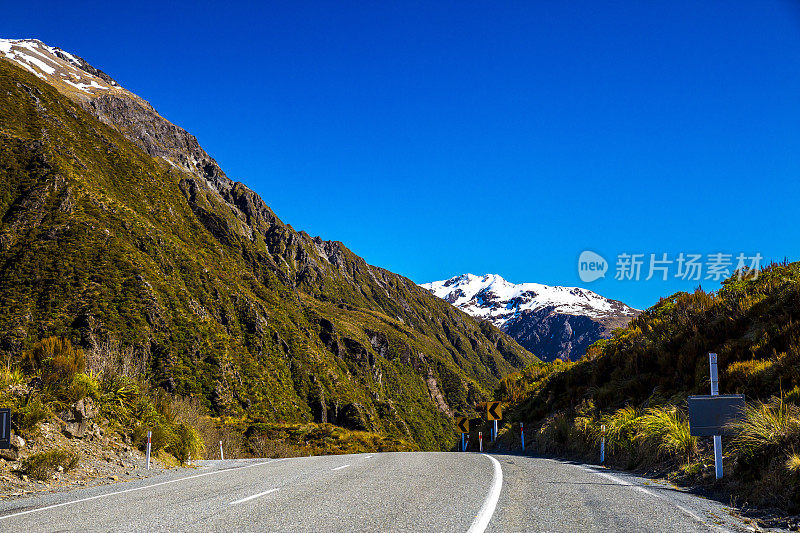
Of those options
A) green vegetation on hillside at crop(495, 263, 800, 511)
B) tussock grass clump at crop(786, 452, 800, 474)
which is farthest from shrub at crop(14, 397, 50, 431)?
tussock grass clump at crop(786, 452, 800, 474)

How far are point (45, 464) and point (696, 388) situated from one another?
49.5 feet

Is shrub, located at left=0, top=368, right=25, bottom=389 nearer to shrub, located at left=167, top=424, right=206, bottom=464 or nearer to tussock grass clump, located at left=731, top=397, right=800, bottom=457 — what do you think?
shrub, located at left=167, top=424, right=206, bottom=464

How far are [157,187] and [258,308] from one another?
33.3 metres

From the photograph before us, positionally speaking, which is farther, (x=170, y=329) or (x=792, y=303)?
(x=170, y=329)

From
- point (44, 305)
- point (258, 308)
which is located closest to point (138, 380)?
point (44, 305)

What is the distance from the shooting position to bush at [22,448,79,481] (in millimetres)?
10555

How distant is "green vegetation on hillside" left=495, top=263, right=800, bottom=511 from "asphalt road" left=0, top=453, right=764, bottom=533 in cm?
113

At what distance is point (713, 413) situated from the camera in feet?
A: 27.6

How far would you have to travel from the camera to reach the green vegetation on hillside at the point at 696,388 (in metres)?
7.99

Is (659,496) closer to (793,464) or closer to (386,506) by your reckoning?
(793,464)

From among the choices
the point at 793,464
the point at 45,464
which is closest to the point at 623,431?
the point at 793,464

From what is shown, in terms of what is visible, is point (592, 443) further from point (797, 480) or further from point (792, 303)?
point (797, 480)

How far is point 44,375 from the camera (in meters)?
13.8

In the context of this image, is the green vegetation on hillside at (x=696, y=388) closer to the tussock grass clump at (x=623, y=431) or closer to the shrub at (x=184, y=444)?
the tussock grass clump at (x=623, y=431)
